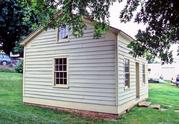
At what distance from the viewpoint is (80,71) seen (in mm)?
13500

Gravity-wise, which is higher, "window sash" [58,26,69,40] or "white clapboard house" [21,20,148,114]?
"window sash" [58,26,69,40]

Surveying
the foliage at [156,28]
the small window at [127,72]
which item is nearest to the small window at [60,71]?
the small window at [127,72]

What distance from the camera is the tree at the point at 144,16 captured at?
9016 millimetres

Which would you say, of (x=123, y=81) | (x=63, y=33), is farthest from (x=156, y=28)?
(x=63, y=33)

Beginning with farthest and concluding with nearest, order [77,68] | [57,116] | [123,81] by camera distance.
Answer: [77,68] → [123,81] → [57,116]

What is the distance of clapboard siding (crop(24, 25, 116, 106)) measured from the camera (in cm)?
1259

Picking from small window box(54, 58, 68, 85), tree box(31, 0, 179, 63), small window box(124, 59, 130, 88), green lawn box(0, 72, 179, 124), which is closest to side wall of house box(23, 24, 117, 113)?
small window box(54, 58, 68, 85)

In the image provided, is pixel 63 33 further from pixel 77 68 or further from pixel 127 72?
pixel 127 72

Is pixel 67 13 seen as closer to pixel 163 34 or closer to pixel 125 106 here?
pixel 163 34

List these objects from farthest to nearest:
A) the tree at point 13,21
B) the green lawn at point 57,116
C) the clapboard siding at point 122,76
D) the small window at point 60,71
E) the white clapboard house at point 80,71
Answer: the tree at point 13,21 < the small window at point 60,71 < the clapboard siding at point 122,76 < the white clapboard house at point 80,71 < the green lawn at point 57,116

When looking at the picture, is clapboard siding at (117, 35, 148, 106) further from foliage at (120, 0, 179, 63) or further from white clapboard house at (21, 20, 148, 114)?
foliage at (120, 0, 179, 63)

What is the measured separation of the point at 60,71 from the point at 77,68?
3.71 ft

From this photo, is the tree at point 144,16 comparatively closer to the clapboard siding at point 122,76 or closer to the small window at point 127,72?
the clapboard siding at point 122,76

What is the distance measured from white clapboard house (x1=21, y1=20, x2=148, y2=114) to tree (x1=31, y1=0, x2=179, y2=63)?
184 cm
